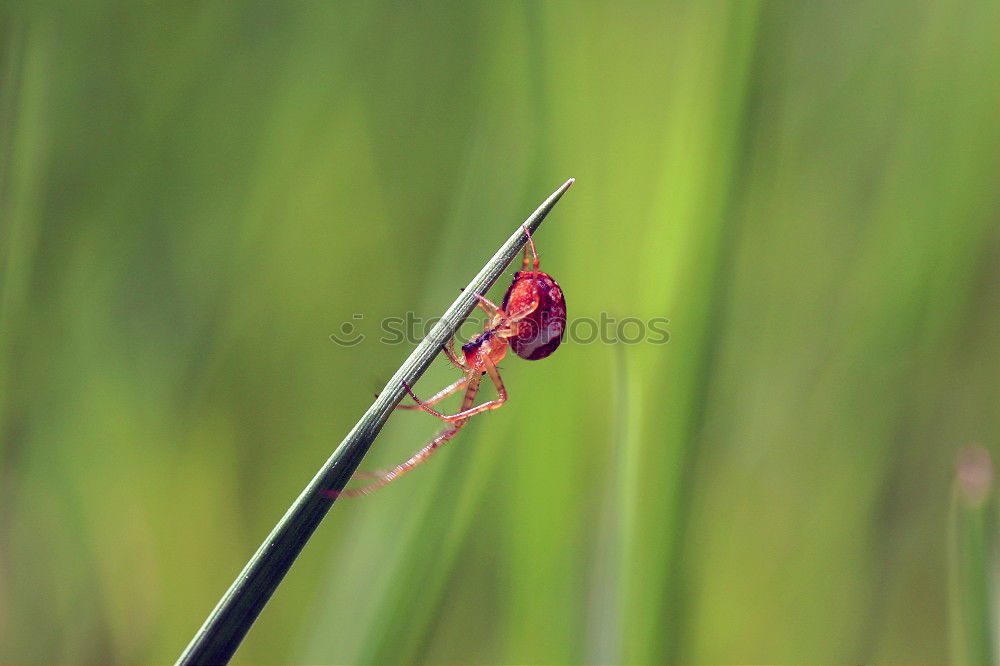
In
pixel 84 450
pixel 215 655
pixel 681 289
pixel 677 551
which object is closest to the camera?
pixel 215 655

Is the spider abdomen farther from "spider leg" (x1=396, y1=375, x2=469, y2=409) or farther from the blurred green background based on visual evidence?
"spider leg" (x1=396, y1=375, x2=469, y2=409)

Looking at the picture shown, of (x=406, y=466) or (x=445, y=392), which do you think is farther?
(x=445, y=392)

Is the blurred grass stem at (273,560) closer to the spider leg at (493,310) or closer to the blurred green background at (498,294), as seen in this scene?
the blurred green background at (498,294)

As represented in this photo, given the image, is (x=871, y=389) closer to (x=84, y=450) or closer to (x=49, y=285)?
(x=84, y=450)

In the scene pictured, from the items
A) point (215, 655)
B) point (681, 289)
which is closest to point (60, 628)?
point (215, 655)

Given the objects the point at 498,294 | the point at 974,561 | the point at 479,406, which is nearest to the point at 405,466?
the point at 479,406

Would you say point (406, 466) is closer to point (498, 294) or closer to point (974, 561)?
point (498, 294)

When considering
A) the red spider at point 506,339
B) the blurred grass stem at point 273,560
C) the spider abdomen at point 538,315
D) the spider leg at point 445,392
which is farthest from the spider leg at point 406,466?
the blurred grass stem at point 273,560

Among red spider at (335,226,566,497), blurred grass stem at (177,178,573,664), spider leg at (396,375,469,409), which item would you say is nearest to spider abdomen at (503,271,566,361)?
red spider at (335,226,566,497)
